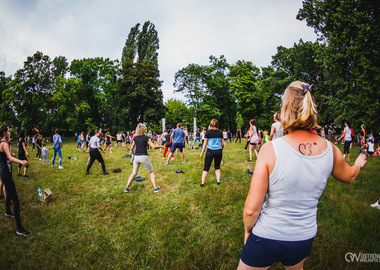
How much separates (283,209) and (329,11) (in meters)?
24.3

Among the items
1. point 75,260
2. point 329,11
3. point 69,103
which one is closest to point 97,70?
point 69,103

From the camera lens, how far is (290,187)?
4.07 feet

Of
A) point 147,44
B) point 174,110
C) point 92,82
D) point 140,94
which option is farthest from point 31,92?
point 174,110

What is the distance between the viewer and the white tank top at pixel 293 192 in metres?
1.23

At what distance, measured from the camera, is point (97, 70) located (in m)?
36.5

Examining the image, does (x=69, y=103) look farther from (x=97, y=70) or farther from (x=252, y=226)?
(x=252, y=226)

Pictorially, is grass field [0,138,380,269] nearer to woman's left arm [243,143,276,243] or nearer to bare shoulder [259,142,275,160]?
woman's left arm [243,143,276,243]

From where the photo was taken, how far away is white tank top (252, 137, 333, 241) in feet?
4.04

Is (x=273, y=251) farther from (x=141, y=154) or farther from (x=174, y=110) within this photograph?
(x=174, y=110)
